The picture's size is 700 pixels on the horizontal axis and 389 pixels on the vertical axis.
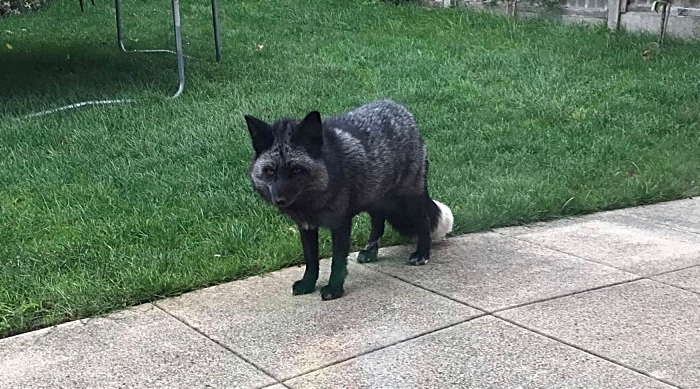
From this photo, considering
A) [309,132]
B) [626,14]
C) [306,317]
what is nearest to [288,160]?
[309,132]

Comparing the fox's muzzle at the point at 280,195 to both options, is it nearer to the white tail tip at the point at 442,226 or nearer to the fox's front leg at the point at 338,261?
the fox's front leg at the point at 338,261

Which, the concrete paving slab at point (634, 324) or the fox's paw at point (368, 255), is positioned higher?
the concrete paving slab at point (634, 324)

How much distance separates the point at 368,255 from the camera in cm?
517

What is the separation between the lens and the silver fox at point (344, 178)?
422cm

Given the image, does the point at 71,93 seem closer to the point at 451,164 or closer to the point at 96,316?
the point at 451,164

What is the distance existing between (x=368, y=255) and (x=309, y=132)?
118cm

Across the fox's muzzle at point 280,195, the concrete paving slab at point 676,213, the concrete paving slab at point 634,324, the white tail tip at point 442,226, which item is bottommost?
the concrete paving slab at point 676,213

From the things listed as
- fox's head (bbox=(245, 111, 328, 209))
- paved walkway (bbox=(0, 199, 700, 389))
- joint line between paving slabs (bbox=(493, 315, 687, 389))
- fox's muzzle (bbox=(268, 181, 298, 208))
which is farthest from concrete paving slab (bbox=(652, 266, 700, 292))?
fox's muzzle (bbox=(268, 181, 298, 208))

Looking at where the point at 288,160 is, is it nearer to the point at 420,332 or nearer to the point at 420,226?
the point at 420,332

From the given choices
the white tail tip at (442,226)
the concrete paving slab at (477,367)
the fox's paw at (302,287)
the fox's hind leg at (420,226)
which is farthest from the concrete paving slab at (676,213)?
the fox's paw at (302,287)

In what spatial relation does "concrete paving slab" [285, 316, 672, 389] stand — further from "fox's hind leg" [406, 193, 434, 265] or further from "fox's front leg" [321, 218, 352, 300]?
"fox's hind leg" [406, 193, 434, 265]

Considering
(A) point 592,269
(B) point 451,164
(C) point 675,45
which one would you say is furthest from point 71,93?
(C) point 675,45

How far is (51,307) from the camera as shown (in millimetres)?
4352

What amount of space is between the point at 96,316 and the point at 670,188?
4.45m
